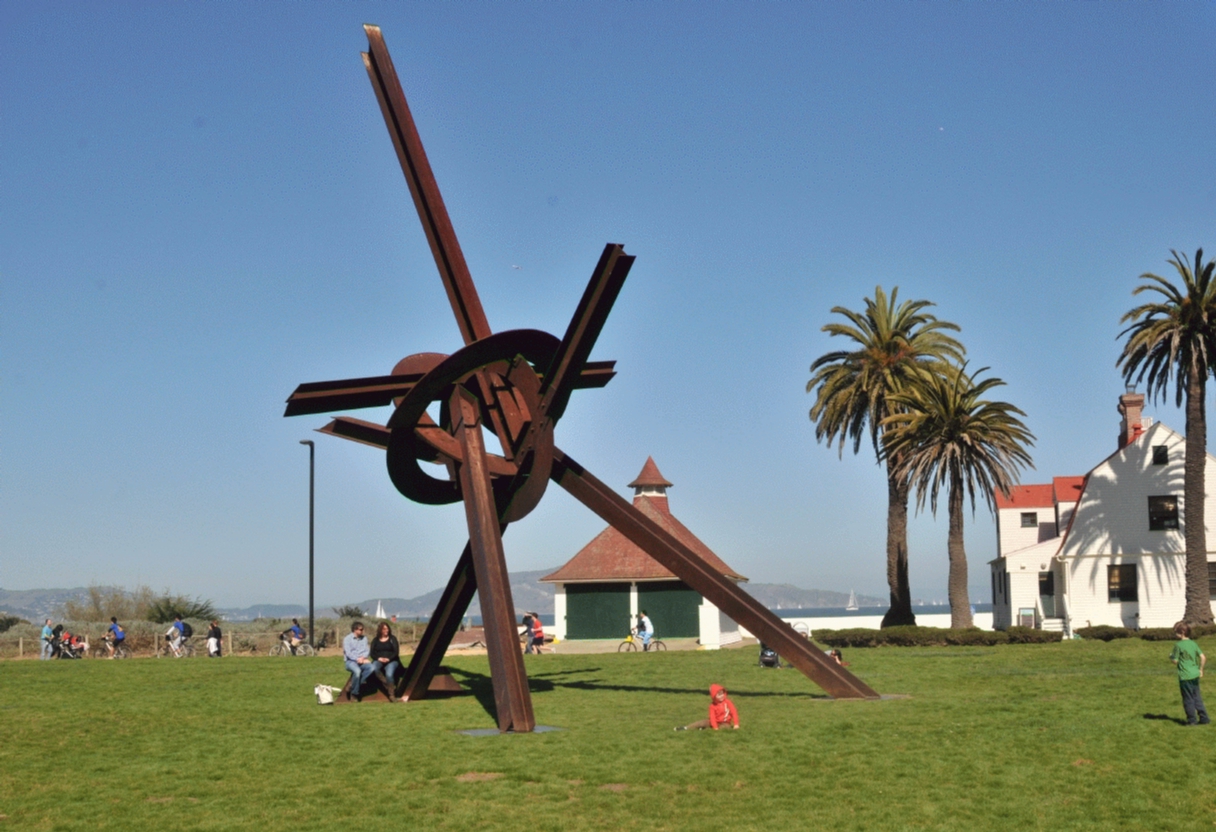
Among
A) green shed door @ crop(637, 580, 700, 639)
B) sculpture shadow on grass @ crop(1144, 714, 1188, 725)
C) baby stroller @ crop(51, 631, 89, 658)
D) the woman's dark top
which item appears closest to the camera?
sculpture shadow on grass @ crop(1144, 714, 1188, 725)

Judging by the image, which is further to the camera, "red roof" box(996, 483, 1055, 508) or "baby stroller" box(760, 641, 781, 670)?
"red roof" box(996, 483, 1055, 508)

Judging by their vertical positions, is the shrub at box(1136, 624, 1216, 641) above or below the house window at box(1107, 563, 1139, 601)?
below

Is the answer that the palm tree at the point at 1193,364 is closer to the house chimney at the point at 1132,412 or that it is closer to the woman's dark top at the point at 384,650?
the house chimney at the point at 1132,412

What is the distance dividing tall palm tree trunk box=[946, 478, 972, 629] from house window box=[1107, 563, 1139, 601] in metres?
9.86

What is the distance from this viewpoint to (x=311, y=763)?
13992 mm

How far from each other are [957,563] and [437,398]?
29.4 meters

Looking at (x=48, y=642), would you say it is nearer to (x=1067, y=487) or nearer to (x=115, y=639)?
(x=115, y=639)

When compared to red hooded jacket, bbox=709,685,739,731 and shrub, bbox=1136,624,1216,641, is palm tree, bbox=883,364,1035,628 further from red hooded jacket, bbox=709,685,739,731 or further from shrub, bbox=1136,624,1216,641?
red hooded jacket, bbox=709,685,739,731

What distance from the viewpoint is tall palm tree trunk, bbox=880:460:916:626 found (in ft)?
148

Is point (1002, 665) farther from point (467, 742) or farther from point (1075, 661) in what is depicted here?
point (467, 742)

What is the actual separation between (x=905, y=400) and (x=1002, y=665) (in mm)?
18120

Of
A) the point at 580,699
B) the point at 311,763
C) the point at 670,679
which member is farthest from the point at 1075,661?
the point at 311,763

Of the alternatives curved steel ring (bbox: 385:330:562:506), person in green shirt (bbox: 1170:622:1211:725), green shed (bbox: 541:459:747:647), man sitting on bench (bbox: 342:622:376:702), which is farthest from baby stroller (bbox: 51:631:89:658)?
person in green shirt (bbox: 1170:622:1211:725)

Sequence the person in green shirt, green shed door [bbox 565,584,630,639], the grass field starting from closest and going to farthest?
1. the grass field
2. the person in green shirt
3. green shed door [bbox 565,584,630,639]
